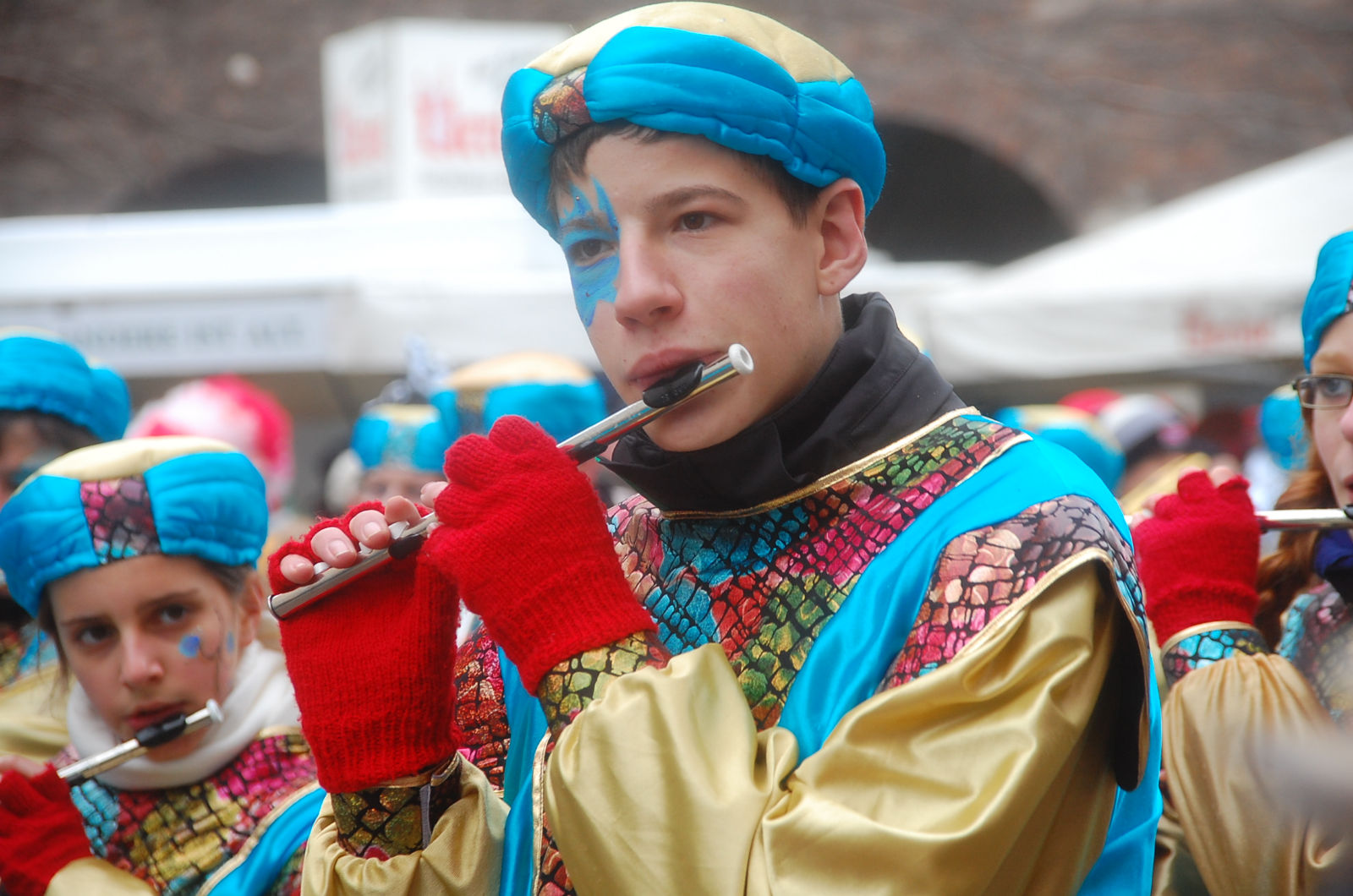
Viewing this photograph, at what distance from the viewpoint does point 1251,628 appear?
88.7 inches

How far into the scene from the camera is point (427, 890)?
5.36ft

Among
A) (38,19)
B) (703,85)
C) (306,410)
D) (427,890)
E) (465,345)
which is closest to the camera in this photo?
(703,85)

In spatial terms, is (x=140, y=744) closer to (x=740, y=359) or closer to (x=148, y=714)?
(x=148, y=714)

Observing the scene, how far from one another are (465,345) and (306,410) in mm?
1831

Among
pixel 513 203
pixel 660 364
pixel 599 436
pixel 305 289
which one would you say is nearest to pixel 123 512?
pixel 599 436

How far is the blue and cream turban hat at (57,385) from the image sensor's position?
321 cm

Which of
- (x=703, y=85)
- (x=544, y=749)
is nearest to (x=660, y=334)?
(x=703, y=85)

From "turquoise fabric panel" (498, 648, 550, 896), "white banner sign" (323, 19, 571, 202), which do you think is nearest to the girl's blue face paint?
"turquoise fabric panel" (498, 648, 550, 896)

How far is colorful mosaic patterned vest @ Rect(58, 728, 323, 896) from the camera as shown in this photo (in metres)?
2.33

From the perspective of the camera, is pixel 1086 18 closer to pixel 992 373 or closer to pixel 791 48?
pixel 992 373

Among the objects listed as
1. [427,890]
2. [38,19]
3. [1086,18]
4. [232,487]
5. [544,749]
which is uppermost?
[38,19]

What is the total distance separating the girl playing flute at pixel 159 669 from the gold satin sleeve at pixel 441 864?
2.33ft

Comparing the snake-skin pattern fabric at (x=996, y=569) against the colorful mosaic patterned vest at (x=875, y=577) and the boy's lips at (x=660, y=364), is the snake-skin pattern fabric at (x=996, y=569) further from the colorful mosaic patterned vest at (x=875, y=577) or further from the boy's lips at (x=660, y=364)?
the boy's lips at (x=660, y=364)

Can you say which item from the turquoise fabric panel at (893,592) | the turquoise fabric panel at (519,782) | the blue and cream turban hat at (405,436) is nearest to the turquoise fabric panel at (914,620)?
the turquoise fabric panel at (893,592)
